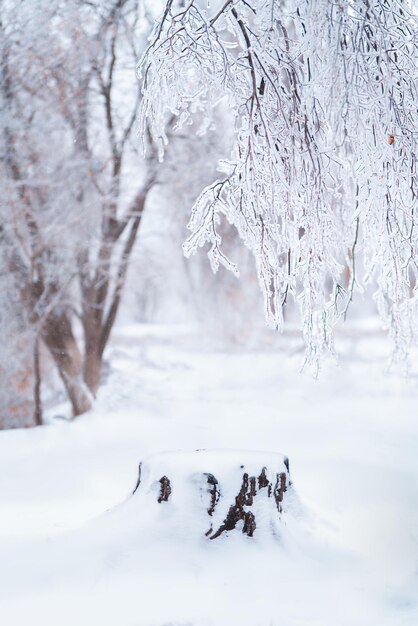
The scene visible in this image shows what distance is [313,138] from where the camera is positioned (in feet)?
11.0

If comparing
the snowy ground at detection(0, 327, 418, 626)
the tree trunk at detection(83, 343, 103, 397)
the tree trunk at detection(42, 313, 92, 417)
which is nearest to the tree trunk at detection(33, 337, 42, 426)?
the tree trunk at detection(42, 313, 92, 417)

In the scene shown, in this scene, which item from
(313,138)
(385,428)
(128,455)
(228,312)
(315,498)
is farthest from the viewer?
(228,312)

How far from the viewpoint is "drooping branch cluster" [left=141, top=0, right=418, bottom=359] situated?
122 inches

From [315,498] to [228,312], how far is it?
8.43 meters

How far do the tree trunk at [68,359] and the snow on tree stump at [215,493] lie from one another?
5526 millimetres

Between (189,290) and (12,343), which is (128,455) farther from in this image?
(189,290)

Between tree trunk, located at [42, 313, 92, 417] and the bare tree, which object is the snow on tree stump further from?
tree trunk, located at [42, 313, 92, 417]

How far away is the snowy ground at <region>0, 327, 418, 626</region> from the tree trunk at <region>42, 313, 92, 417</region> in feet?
4.40

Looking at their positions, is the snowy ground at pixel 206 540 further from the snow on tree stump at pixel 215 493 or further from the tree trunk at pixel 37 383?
the tree trunk at pixel 37 383

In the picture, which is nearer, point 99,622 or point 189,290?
point 99,622

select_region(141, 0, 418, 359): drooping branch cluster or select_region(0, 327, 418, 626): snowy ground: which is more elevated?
select_region(141, 0, 418, 359): drooping branch cluster

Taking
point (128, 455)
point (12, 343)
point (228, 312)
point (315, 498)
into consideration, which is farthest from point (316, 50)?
point (228, 312)

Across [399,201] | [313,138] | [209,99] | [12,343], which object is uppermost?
[209,99]

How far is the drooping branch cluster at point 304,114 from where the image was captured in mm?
3105
